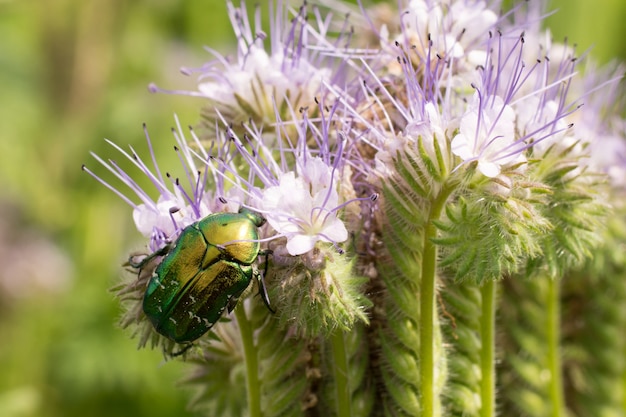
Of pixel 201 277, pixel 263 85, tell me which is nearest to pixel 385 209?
pixel 201 277

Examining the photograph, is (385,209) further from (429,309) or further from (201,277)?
(201,277)

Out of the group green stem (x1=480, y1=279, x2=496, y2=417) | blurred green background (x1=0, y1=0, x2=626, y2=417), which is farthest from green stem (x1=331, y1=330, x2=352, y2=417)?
blurred green background (x1=0, y1=0, x2=626, y2=417)

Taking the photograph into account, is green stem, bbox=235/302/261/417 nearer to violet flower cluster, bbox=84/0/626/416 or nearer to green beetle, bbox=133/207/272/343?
violet flower cluster, bbox=84/0/626/416

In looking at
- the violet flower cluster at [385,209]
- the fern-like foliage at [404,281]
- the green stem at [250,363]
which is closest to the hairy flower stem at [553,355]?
the violet flower cluster at [385,209]

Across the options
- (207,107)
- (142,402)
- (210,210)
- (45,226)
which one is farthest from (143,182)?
(210,210)

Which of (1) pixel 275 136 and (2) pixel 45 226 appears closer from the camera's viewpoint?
(1) pixel 275 136

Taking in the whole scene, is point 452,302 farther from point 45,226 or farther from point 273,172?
point 45,226

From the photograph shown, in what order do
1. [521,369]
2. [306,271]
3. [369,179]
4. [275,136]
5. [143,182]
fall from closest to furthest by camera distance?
[306,271]
[369,179]
[275,136]
[521,369]
[143,182]
